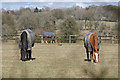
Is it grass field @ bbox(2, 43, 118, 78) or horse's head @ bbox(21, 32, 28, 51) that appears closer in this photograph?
grass field @ bbox(2, 43, 118, 78)

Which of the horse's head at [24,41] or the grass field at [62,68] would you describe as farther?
the horse's head at [24,41]

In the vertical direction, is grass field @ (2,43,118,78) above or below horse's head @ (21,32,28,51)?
below

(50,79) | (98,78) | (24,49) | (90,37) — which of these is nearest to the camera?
(98,78)

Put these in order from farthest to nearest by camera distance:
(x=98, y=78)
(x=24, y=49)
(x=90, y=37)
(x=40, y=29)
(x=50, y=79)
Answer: (x=40, y=29)
(x=24, y=49)
(x=90, y=37)
(x=50, y=79)
(x=98, y=78)

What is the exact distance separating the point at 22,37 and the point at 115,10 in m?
8.46

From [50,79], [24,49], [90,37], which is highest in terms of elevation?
[90,37]

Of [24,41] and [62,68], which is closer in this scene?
[62,68]

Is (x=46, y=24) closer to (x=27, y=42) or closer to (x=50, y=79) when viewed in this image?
(x=27, y=42)

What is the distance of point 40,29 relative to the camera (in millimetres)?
28703

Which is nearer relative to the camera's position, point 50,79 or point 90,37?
point 50,79

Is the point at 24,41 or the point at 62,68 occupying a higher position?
the point at 24,41

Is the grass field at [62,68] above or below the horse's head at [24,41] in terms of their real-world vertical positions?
below

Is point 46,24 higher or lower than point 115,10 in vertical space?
higher

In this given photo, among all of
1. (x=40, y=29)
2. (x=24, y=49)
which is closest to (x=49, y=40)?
(x=40, y=29)
